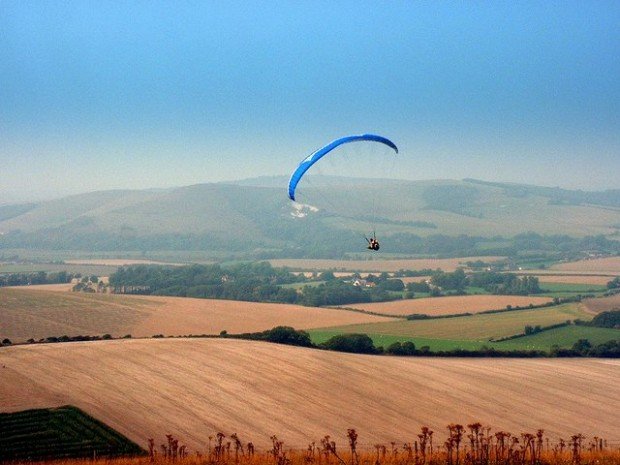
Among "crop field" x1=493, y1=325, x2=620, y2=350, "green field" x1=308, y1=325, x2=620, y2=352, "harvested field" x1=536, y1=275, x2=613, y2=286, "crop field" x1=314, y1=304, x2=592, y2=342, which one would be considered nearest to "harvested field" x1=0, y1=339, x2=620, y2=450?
"green field" x1=308, y1=325, x2=620, y2=352

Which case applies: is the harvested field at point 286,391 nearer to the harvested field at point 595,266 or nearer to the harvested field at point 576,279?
the harvested field at point 576,279

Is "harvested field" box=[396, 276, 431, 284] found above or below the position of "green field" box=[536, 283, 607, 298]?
above

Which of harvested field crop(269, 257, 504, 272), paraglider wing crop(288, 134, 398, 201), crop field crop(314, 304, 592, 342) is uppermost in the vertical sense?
paraglider wing crop(288, 134, 398, 201)

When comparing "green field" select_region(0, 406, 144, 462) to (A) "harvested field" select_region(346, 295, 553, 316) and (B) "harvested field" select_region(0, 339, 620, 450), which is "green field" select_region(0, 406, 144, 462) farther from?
(A) "harvested field" select_region(346, 295, 553, 316)

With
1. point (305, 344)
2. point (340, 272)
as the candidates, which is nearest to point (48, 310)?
point (305, 344)

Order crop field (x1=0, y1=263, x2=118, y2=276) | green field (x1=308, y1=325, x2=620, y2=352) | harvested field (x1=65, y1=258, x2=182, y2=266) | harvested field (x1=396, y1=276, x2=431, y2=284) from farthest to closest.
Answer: harvested field (x1=65, y1=258, x2=182, y2=266) → crop field (x1=0, y1=263, x2=118, y2=276) → harvested field (x1=396, y1=276, x2=431, y2=284) → green field (x1=308, y1=325, x2=620, y2=352)

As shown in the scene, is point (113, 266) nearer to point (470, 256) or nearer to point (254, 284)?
point (254, 284)
